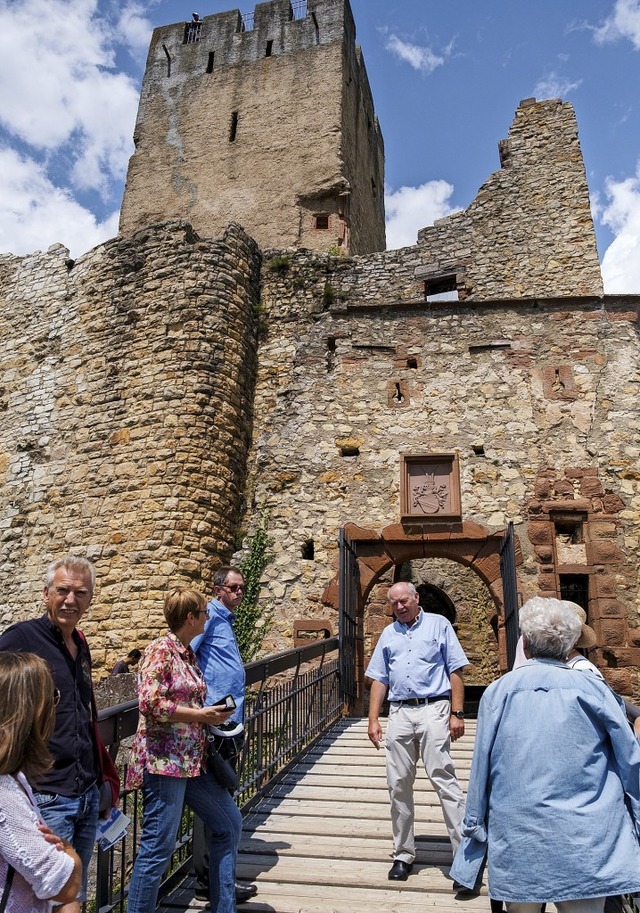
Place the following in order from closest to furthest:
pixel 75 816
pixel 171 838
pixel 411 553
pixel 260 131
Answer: pixel 75 816, pixel 171 838, pixel 411 553, pixel 260 131

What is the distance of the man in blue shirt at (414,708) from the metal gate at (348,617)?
3.93 metres

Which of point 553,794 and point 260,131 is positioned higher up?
point 260,131

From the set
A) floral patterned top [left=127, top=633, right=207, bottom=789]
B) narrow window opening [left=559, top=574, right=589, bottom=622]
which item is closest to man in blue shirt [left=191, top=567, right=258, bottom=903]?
floral patterned top [left=127, top=633, right=207, bottom=789]

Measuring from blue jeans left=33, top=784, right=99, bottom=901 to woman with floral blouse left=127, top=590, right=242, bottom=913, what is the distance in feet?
1.02

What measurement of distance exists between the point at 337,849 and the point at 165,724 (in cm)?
175

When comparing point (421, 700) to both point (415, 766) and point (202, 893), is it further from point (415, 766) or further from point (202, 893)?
point (202, 893)

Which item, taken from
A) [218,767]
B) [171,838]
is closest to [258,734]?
[218,767]

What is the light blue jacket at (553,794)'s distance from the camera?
231 centimetres

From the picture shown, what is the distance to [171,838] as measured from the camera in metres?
3.14

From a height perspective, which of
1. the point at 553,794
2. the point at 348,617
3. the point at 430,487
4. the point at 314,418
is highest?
the point at 314,418

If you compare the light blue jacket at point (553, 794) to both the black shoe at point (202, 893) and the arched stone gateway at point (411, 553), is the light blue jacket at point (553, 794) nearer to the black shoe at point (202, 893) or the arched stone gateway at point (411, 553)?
the black shoe at point (202, 893)

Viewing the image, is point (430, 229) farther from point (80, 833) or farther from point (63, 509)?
point (80, 833)

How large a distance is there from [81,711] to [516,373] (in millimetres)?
8728

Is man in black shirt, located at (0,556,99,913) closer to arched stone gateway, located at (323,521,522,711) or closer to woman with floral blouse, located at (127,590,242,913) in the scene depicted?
woman with floral blouse, located at (127,590,242,913)
